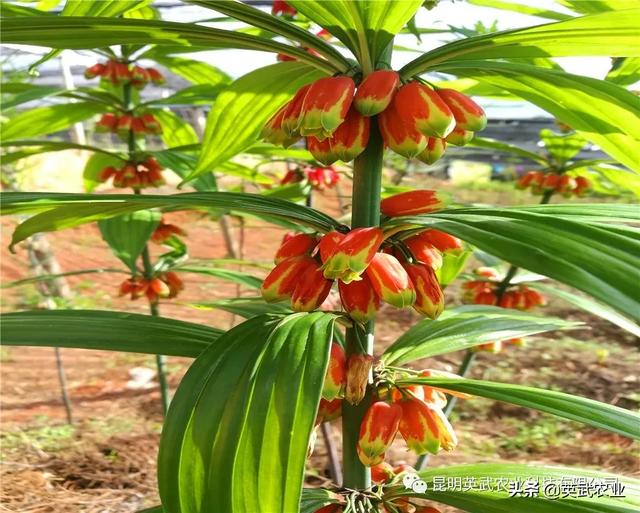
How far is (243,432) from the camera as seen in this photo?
0.47 metres

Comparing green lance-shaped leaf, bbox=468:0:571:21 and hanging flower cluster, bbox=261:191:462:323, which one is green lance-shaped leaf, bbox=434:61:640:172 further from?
green lance-shaped leaf, bbox=468:0:571:21

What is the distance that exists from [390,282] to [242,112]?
12.5 inches

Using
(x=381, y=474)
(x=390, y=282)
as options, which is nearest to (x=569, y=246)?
(x=390, y=282)

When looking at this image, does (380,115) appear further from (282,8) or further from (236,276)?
(282,8)

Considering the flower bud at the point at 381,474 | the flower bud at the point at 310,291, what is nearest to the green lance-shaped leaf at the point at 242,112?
the flower bud at the point at 310,291

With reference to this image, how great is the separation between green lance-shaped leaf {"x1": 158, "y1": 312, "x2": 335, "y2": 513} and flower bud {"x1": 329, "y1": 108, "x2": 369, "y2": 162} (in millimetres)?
171

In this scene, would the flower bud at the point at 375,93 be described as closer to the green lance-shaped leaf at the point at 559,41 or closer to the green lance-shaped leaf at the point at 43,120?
the green lance-shaped leaf at the point at 559,41

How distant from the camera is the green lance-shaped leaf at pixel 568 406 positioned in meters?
0.57

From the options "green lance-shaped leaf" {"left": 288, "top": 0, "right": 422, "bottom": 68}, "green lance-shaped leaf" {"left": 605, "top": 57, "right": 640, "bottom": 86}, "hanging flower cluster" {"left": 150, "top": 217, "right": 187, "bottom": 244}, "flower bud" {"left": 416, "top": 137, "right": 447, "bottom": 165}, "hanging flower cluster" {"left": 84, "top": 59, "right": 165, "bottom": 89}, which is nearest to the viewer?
"green lance-shaped leaf" {"left": 288, "top": 0, "right": 422, "bottom": 68}

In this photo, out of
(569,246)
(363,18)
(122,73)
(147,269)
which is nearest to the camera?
(569,246)

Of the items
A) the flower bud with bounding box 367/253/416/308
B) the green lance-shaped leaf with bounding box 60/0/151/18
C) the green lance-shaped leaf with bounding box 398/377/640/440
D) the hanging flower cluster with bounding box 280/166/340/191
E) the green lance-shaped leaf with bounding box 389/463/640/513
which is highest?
the green lance-shaped leaf with bounding box 60/0/151/18

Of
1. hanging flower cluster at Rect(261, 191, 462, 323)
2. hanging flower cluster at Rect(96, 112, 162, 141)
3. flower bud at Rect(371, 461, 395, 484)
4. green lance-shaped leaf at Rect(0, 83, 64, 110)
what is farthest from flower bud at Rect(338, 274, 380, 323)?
hanging flower cluster at Rect(96, 112, 162, 141)

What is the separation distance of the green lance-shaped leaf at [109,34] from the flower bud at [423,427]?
0.39 meters

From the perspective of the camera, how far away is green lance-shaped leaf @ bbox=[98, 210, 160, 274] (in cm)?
134
